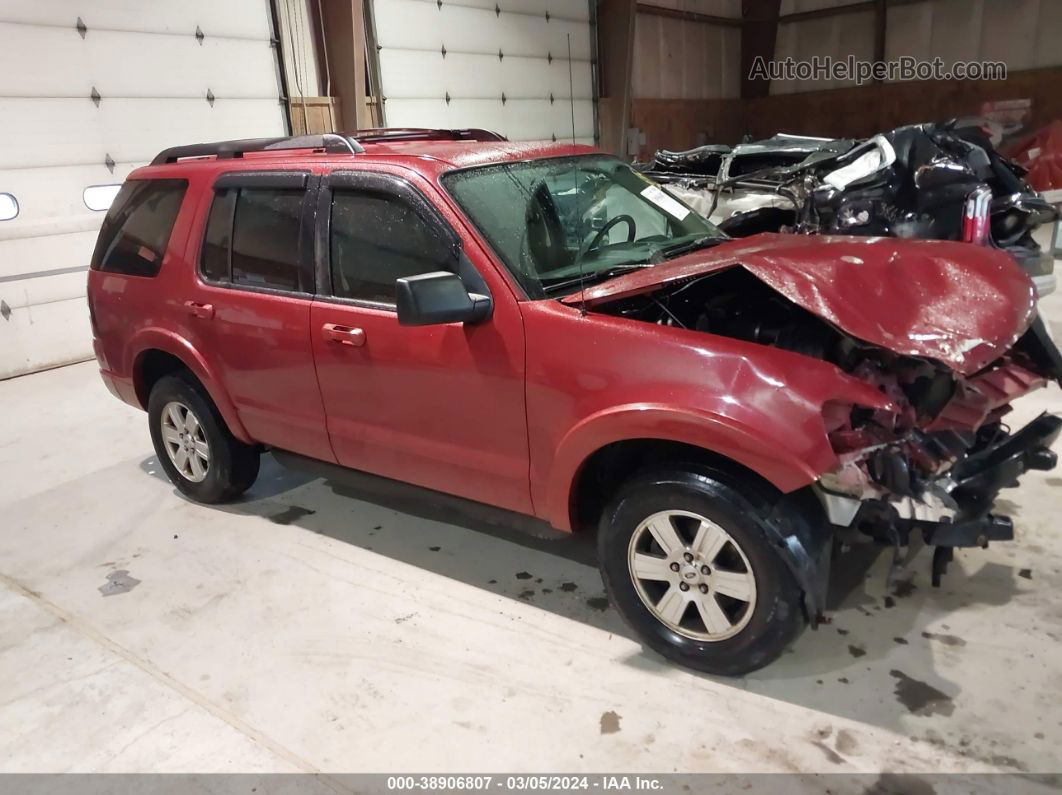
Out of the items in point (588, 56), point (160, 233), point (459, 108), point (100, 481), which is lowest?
point (100, 481)

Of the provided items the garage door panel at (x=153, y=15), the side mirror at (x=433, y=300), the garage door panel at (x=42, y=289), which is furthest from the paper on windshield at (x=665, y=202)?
the garage door panel at (x=153, y=15)

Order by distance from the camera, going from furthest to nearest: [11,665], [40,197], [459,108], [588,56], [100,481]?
[588,56]
[459,108]
[40,197]
[100,481]
[11,665]

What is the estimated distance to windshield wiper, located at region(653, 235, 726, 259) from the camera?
296cm

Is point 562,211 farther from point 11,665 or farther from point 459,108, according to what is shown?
point 459,108

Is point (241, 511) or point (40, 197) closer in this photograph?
point (241, 511)

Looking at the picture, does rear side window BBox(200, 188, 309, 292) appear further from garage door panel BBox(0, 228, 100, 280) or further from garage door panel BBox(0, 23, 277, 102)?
garage door panel BBox(0, 23, 277, 102)

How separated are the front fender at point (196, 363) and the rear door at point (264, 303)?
0.18 feet

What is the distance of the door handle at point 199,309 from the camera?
3498 mm

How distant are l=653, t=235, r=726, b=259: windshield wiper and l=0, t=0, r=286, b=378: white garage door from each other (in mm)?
6645

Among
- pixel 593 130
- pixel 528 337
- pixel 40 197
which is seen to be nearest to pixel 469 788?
pixel 528 337

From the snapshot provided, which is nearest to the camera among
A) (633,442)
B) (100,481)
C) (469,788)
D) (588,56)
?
(469,788)

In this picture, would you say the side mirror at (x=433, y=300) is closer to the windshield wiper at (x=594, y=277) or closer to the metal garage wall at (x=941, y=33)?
the windshield wiper at (x=594, y=277)

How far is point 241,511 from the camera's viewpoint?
3.96 meters

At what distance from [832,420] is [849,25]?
52.4 ft
